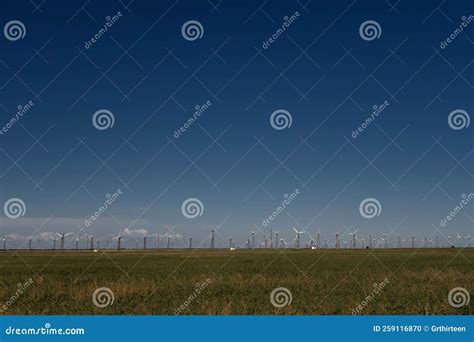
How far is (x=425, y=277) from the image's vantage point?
24000 millimetres

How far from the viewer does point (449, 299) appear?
1563cm

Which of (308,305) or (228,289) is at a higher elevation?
(228,289)

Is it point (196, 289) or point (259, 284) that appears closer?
point (196, 289)

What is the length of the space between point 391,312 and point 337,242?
509 ft

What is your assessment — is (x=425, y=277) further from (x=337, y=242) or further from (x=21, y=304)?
(x=337, y=242)

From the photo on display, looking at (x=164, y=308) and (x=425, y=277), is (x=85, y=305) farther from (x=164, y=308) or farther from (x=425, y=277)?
(x=425, y=277)

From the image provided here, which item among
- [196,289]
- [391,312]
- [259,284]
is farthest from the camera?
[259,284]

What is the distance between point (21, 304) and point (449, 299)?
1306 centimetres
